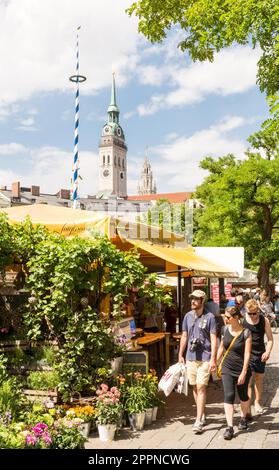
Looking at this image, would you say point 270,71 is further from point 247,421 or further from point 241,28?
point 247,421

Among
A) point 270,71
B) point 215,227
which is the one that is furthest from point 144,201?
point 270,71

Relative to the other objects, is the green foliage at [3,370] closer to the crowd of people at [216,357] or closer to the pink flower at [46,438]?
the pink flower at [46,438]

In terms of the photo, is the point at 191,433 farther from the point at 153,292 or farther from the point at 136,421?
the point at 153,292

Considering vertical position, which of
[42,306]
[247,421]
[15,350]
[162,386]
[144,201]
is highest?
[144,201]

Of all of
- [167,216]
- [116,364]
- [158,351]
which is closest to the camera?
[116,364]

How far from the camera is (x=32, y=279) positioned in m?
7.08

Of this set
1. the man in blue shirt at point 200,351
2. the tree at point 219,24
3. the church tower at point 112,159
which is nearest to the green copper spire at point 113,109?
the church tower at point 112,159

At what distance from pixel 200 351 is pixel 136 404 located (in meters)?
1.11

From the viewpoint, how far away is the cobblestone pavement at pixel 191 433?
5848mm

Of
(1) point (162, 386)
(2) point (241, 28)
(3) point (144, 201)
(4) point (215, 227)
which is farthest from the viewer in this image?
(3) point (144, 201)

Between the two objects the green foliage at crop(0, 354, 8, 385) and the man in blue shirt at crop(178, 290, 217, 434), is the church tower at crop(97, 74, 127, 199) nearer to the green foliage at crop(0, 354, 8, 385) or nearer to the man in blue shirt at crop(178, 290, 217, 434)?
the green foliage at crop(0, 354, 8, 385)

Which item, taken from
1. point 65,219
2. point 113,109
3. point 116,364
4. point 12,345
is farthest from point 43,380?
point 113,109

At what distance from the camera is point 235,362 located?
6445 millimetres
